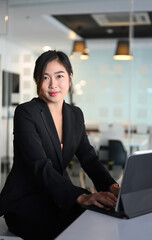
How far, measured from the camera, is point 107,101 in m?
5.98

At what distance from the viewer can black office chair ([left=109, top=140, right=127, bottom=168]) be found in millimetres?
6078

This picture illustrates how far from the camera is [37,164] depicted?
2.01 metres

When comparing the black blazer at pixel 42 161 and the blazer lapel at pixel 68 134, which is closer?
the black blazer at pixel 42 161

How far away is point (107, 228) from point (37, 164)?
622mm

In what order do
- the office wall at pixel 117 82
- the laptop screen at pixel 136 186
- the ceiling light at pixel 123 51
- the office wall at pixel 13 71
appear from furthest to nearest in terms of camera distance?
the office wall at pixel 13 71
the office wall at pixel 117 82
the ceiling light at pixel 123 51
the laptop screen at pixel 136 186

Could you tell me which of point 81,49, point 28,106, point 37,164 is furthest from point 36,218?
point 81,49

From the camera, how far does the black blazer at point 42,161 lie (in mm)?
1951

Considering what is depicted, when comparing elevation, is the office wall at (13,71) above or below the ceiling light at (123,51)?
below

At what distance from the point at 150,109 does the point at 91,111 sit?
2.84ft

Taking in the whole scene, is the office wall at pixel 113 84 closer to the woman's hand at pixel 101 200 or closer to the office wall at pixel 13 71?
the office wall at pixel 13 71

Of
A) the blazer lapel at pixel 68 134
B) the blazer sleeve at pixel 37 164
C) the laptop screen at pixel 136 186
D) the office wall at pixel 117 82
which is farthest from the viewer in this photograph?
the office wall at pixel 117 82

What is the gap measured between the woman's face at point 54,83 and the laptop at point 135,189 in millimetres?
691

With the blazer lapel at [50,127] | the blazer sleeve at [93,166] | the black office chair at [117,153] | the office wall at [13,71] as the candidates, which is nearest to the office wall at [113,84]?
the office wall at [13,71]

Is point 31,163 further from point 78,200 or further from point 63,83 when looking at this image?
point 63,83
